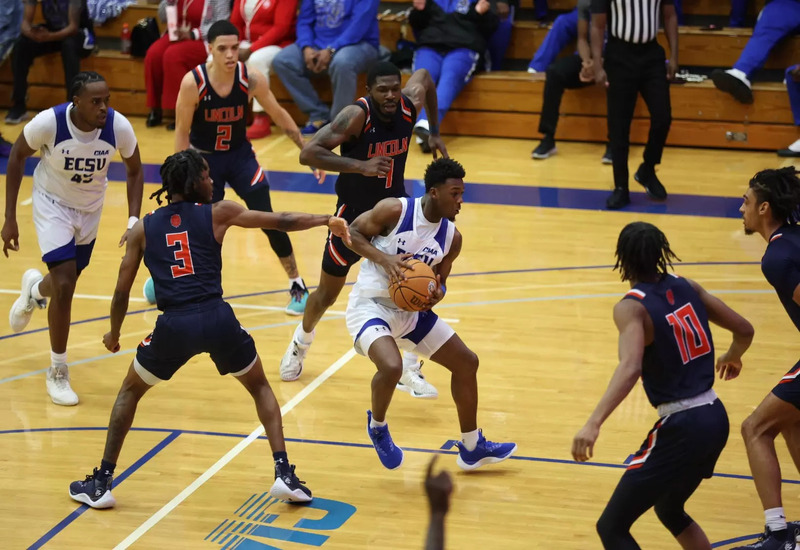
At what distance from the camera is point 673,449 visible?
4.02 m

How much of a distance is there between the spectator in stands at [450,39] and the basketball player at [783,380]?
24.7ft

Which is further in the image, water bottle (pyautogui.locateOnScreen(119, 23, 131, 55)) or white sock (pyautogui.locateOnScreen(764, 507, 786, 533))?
water bottle (pyautogui.locateOnScreen(119, 23, 131, 55))

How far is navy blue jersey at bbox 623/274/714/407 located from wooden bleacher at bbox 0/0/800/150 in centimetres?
836

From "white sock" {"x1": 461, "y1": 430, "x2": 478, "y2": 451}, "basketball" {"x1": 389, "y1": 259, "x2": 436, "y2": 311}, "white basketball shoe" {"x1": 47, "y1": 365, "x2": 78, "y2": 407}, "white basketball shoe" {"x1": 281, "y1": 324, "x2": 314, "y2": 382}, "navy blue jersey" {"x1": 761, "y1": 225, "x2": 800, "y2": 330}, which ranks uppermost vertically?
"navy blue jersey" {"x1": 761, "y1": 225, "x2": 800, "y2": 330}

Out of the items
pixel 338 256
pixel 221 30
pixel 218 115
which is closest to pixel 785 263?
pixel 338 256

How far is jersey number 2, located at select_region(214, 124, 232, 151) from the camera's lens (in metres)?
7.68

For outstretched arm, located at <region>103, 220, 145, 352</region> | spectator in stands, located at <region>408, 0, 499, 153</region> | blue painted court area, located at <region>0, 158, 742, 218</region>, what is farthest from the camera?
spectator in stands, located at <region>408, 0, 499, 153</region>

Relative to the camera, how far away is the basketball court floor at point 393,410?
5.13 metres

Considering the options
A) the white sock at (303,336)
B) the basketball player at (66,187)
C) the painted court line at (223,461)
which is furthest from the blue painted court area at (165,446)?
the white sock at (303,336)

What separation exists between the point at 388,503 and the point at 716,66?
875 centimetres

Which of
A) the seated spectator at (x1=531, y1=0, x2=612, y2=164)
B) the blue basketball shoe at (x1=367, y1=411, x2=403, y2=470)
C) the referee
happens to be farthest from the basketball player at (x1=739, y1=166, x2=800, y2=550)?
the seated spectator at (x1=531, y1=0, x2=612, y2=164)

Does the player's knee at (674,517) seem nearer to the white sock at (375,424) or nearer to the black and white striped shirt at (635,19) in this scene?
the white sock at (375,424)

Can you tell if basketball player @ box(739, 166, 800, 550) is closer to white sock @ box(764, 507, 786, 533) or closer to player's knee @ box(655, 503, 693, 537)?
white sock @ box(764, 507, 786, 533)

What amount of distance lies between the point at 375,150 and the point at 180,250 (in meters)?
1.80
